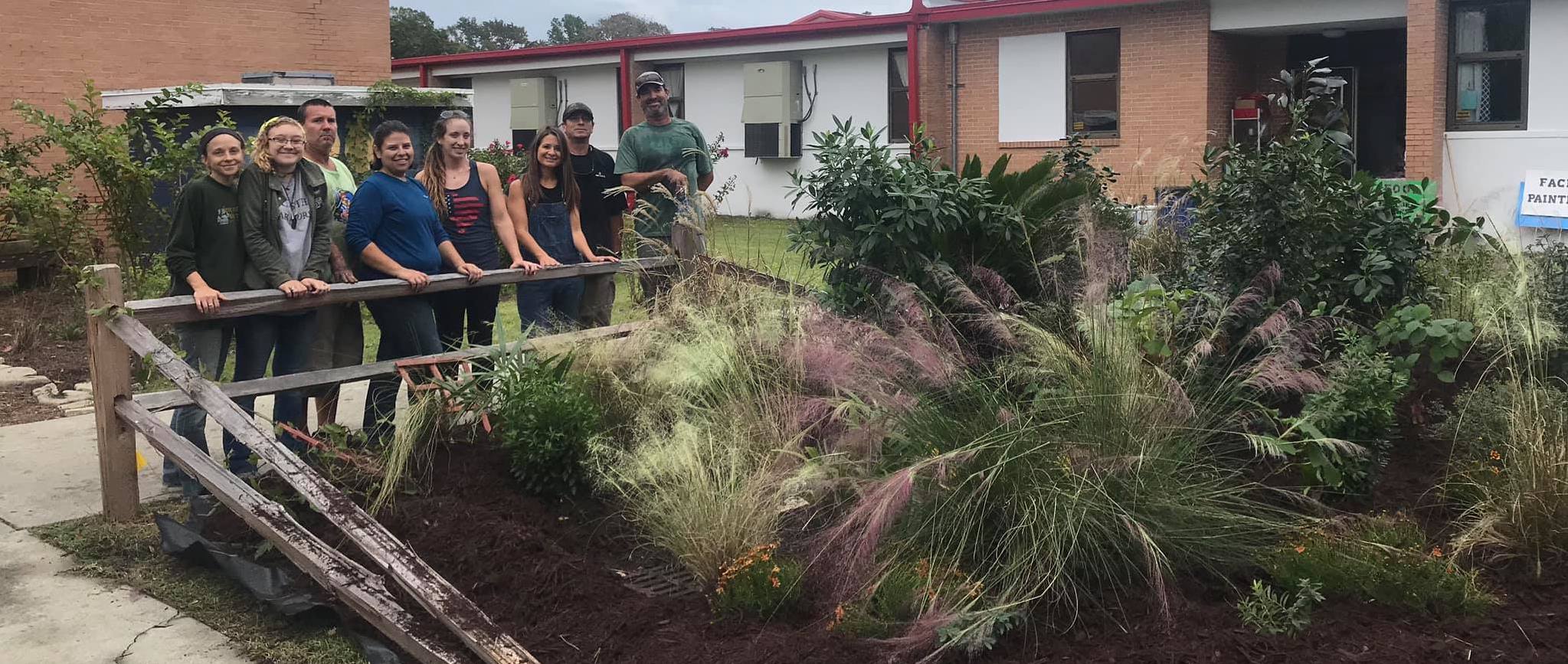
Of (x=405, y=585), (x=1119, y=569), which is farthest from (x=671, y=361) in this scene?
(x=1119, y=569)

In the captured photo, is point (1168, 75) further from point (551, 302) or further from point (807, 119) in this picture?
point (551, 302)

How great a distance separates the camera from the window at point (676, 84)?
88.4 feet

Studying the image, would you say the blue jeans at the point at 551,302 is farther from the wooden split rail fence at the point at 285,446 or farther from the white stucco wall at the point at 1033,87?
the white stucco wall at the point at 1033,87

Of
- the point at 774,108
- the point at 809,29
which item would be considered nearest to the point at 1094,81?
the point at 809,29

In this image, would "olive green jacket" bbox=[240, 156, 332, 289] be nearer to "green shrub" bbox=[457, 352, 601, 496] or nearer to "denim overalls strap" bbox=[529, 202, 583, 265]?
"green shrub" bbox=[457, 352, 601, 496]

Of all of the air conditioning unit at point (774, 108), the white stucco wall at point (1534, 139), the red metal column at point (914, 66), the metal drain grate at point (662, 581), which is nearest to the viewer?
the metal drain grate at point (662, 581)

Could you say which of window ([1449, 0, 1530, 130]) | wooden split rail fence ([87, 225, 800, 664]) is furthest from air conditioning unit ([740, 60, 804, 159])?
wooden split rail fence ([87, 225, 800, 664])

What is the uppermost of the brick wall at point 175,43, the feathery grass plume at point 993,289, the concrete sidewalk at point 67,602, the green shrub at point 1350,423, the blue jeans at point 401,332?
the brick wall at point 175,43

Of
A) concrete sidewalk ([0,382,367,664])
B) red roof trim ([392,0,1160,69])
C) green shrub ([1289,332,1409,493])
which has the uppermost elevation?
red roof trim ([392,0,1160,69])

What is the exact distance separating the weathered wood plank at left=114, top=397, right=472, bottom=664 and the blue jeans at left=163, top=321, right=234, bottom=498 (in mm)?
577

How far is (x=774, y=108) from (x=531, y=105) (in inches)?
263

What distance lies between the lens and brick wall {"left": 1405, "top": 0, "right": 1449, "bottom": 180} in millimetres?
17062

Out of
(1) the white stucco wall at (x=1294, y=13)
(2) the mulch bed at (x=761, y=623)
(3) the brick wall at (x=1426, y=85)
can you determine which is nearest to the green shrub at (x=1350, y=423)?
(2) the mulch bed at (x=761, y=623)

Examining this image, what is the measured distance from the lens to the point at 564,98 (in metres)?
29.1
